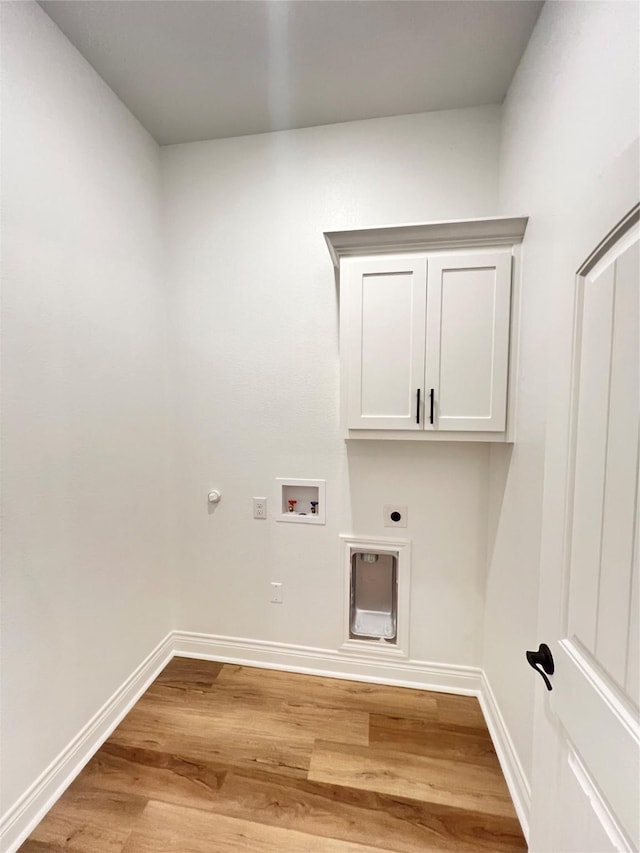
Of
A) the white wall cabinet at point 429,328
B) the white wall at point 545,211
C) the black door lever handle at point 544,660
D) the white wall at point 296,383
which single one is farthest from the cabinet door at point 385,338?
the black door lever handle at point 544,660

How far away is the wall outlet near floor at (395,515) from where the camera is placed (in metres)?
1.90

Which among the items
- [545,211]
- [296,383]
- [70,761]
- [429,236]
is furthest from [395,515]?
[70,761]

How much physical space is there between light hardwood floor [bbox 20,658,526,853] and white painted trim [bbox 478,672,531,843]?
0.03 meters

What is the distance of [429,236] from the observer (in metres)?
1.50

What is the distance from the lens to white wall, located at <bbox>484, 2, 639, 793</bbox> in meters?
0.80

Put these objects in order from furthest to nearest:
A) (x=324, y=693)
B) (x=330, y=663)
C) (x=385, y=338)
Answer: (x=330, y=663)
(x=324, y=693)
(x=385, y=338)

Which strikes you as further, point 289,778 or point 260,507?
point 260,507

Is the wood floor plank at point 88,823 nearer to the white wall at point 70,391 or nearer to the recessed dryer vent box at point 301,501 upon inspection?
the white wall at point 70,391

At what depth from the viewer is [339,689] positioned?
75.5 inches

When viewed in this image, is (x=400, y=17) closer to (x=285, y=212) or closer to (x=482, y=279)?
(x=285, y=212)

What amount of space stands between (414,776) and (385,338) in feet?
5.98

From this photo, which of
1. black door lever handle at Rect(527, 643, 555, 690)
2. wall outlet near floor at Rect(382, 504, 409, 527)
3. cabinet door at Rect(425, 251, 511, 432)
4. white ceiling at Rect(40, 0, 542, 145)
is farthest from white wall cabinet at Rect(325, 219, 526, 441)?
black door lever handle at Rect(527, 643, 555, 690)

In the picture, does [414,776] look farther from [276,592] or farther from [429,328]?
[429,328]

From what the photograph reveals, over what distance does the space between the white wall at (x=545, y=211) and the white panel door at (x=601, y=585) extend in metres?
0.09
